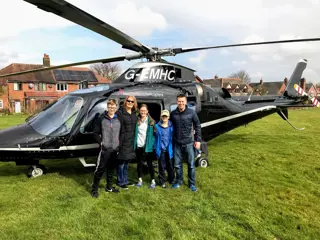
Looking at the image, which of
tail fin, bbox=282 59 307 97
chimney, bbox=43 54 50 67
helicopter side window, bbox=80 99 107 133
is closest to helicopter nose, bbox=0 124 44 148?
helicopter side window, bbox=80 99 107 133

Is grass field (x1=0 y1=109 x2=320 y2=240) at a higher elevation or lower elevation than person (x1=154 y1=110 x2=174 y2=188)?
lower

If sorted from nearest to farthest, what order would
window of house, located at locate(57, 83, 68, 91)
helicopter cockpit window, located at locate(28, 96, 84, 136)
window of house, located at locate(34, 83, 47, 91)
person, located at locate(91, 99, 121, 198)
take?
person, located at locate(91, 99, 121, 198) < helicopter cockpit window, located at locate(28, 96, 84, 136) < window of house, located at locate(34, 83, 47, 91) < window of house, located at locate(57, 83, 68, 91)

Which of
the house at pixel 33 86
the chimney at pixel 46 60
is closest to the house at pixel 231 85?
the house at pixel 33 86

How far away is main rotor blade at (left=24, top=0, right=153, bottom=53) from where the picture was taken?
146 inches

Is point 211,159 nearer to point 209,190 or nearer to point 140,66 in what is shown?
point 209,190

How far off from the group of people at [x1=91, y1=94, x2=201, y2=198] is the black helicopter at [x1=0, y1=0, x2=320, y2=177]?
2.63 ft

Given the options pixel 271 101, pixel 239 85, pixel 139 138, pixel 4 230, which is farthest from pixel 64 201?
pixel 239 85

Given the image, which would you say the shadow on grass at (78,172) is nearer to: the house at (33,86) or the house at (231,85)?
the house at (33,86)

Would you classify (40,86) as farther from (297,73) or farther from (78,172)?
(78,172)

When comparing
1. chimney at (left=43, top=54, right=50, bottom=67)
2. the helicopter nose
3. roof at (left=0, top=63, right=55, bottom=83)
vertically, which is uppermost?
chimney at (left=43, top=54, right=50, bottom=67)

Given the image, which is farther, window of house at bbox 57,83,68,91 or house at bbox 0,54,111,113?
window of house at bbox 57,83,68,91

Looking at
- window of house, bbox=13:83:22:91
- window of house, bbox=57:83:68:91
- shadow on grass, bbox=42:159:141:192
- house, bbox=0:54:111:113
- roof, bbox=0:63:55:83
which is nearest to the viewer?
shadow on grass, bbox=42:159:141:192

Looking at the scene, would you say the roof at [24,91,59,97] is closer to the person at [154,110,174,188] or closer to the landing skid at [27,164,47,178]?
the landing skid at [27,164,47,178]

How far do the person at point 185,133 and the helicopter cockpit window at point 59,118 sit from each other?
2.04 metres
